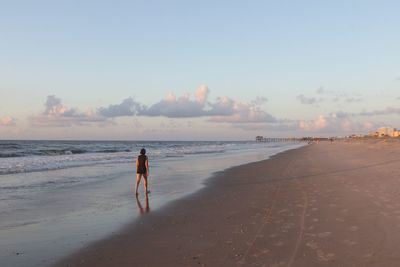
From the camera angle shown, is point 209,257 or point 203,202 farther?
point 203,202

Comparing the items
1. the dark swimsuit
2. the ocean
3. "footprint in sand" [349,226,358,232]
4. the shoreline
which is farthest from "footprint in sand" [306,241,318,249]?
the dark swimsuit

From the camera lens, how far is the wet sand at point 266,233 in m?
6.79

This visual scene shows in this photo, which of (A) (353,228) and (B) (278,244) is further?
(A) (353,228)

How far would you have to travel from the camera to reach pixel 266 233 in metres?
8.45

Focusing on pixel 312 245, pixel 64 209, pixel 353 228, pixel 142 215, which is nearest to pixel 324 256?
pixel 312 245

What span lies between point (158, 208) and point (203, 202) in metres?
1.69

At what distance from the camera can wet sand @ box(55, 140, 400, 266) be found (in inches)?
267

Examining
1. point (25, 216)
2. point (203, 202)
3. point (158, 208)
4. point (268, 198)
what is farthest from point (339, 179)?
point (25, 216)

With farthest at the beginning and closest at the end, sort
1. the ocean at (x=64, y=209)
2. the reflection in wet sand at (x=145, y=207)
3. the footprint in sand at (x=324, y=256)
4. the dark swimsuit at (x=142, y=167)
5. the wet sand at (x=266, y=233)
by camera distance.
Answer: the dark swimsuit at (x=142, y=167), the reflection in wet sand at (x=145, y=207), the ocean at (x=64, y=209), the wet sand at (x=266, y=233), the footprint in sand at (x=324, y=256)

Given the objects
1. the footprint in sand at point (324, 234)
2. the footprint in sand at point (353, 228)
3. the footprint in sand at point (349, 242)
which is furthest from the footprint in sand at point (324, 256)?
the footprint in sand at point (353, 228)

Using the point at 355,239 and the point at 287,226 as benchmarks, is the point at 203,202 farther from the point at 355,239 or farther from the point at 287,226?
the point at 355,239

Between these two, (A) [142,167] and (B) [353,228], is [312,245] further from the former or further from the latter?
(A) [142,167]

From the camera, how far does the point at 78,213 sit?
37.7 feet

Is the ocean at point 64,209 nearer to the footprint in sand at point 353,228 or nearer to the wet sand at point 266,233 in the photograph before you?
the wet sand at point 266,233
